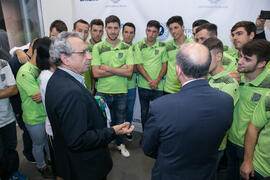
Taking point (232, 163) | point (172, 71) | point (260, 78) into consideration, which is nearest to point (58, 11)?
point (172, 71)

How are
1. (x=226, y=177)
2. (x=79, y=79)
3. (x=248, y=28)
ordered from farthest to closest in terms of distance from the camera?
(x=248, y=28), (x=226, y=177), (x=79, y=79)

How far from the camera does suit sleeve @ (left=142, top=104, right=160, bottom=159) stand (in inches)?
43.1

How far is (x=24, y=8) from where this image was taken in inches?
164

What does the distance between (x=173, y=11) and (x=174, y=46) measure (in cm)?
69

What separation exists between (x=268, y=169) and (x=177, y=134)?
866 mm

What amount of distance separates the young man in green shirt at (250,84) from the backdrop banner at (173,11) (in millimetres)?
1549

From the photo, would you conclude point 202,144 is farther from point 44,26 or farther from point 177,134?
point 44,26

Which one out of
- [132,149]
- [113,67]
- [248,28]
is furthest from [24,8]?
[248,28]

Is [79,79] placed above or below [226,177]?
above

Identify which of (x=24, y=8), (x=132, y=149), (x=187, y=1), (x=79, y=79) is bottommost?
(x=132, y=149)

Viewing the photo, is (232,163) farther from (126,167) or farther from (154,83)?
(154,83)

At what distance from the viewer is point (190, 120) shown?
1040 millimetres

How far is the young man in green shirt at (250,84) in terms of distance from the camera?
153 centimetres

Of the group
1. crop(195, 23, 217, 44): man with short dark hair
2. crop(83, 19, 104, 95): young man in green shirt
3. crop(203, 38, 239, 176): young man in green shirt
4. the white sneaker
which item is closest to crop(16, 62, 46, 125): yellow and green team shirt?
crop(83, 19, 104, 95): young man in green shirt
